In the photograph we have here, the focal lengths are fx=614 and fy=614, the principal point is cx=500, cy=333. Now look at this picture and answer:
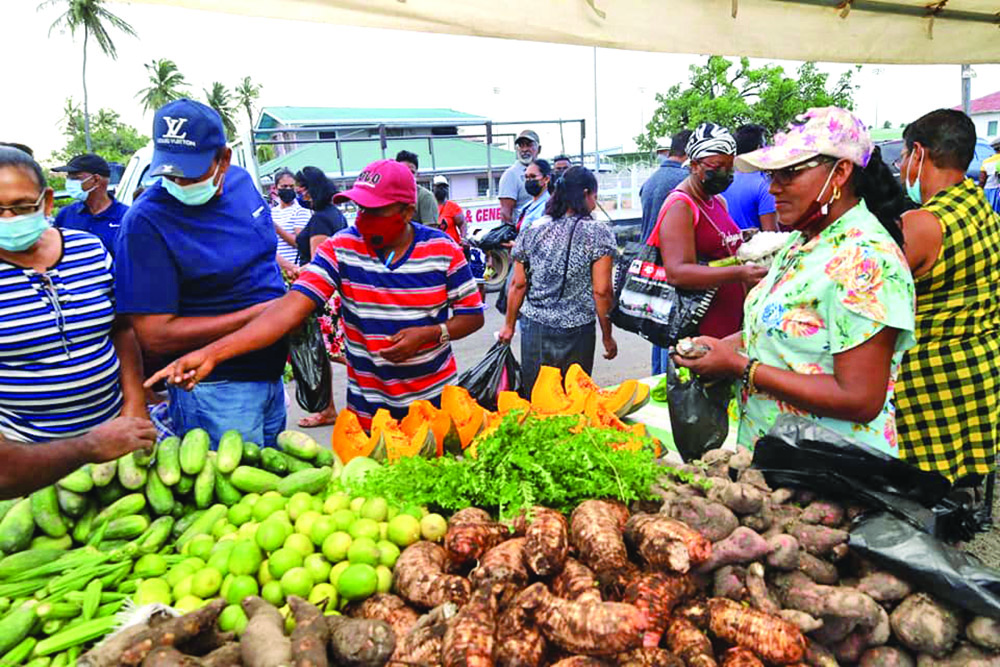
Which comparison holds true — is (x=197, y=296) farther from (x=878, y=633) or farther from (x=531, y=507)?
(x=878, y=633)

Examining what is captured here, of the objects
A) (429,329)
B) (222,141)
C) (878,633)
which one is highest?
(222,141)

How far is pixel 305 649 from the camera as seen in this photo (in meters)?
1.32

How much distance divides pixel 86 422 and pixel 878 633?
9.53 ft

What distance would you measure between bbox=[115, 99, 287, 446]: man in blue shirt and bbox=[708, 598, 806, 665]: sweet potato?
2.16 metres

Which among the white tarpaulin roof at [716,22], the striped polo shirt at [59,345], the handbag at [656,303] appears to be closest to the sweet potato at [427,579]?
the striped polo shirt at [59,345]

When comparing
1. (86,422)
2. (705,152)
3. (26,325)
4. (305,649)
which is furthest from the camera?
(705,152)

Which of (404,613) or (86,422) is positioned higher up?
(86,422)

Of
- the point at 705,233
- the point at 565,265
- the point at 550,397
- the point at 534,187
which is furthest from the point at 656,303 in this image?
the point at 534,187

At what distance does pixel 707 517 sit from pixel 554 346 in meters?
2.76

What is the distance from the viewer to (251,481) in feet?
6.69

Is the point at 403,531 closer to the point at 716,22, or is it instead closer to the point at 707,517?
the point at 707,517

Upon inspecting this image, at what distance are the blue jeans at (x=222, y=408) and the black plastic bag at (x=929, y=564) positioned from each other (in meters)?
2.38

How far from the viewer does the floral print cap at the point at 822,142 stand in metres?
1.88

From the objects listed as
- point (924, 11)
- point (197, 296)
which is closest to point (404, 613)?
point (197, 296)
